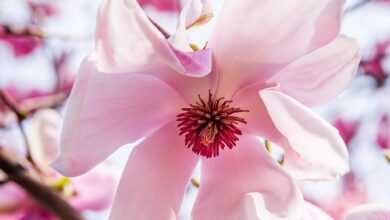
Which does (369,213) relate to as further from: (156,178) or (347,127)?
(347,127)

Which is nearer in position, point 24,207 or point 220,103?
point 220,103

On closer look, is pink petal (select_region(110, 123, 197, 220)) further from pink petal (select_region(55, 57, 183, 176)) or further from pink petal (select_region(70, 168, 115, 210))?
pink petal (select_region(70, 168, 115, 210))

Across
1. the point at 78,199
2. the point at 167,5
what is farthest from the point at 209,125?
the point at 167,5

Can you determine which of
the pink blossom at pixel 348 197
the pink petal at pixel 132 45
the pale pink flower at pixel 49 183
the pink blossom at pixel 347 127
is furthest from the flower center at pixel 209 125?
the pink blossom at pixel 347 127

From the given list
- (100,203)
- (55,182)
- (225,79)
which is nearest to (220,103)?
(225,79)

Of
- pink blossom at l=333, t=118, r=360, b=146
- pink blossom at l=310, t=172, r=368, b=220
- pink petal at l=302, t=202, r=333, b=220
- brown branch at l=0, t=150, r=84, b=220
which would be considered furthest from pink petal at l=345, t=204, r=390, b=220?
pink blossom at l=333, t=118, r=360, b=146

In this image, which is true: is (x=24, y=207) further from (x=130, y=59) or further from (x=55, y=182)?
(x=130, y=59)

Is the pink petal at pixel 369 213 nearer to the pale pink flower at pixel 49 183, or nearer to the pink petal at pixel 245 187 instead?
the pink petal at pixel 245 187
